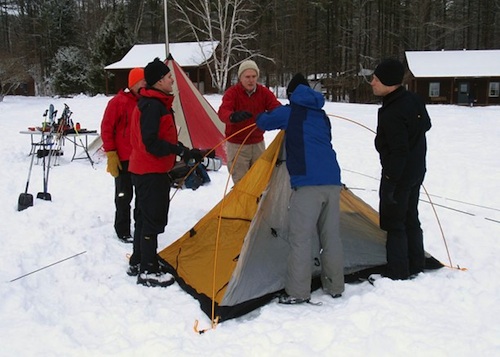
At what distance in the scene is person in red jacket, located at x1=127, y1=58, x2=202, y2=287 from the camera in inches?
137

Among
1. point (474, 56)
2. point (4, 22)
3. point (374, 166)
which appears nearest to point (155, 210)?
point (374, 166)

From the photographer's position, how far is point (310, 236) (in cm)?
334

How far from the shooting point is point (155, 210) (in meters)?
3.63

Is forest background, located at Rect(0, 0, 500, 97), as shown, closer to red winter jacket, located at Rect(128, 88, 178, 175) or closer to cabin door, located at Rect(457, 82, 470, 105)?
cabin door, located at Rect(457, 82, 470, 105)

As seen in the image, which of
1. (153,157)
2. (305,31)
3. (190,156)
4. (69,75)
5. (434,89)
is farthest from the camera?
(305,31)

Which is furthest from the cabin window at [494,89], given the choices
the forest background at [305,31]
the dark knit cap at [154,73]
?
the dark knit cap at [154,73]

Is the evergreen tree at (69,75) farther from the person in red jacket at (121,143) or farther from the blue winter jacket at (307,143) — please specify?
the blue winter jacket at (307,143)

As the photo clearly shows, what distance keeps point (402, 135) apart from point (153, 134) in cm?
185

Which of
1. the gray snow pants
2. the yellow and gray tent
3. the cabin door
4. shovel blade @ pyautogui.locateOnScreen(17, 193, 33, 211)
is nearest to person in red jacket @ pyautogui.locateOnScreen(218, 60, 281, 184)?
the yellow and gray tent

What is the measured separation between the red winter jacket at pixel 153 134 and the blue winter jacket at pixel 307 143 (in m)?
0.91

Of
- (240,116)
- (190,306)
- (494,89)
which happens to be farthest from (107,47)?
(190,306)

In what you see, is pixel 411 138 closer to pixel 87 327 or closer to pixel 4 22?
pixel 87 327

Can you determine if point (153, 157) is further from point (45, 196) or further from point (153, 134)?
point (45, 196)

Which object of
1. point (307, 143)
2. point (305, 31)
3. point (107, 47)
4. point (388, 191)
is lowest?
point (388, 191)
